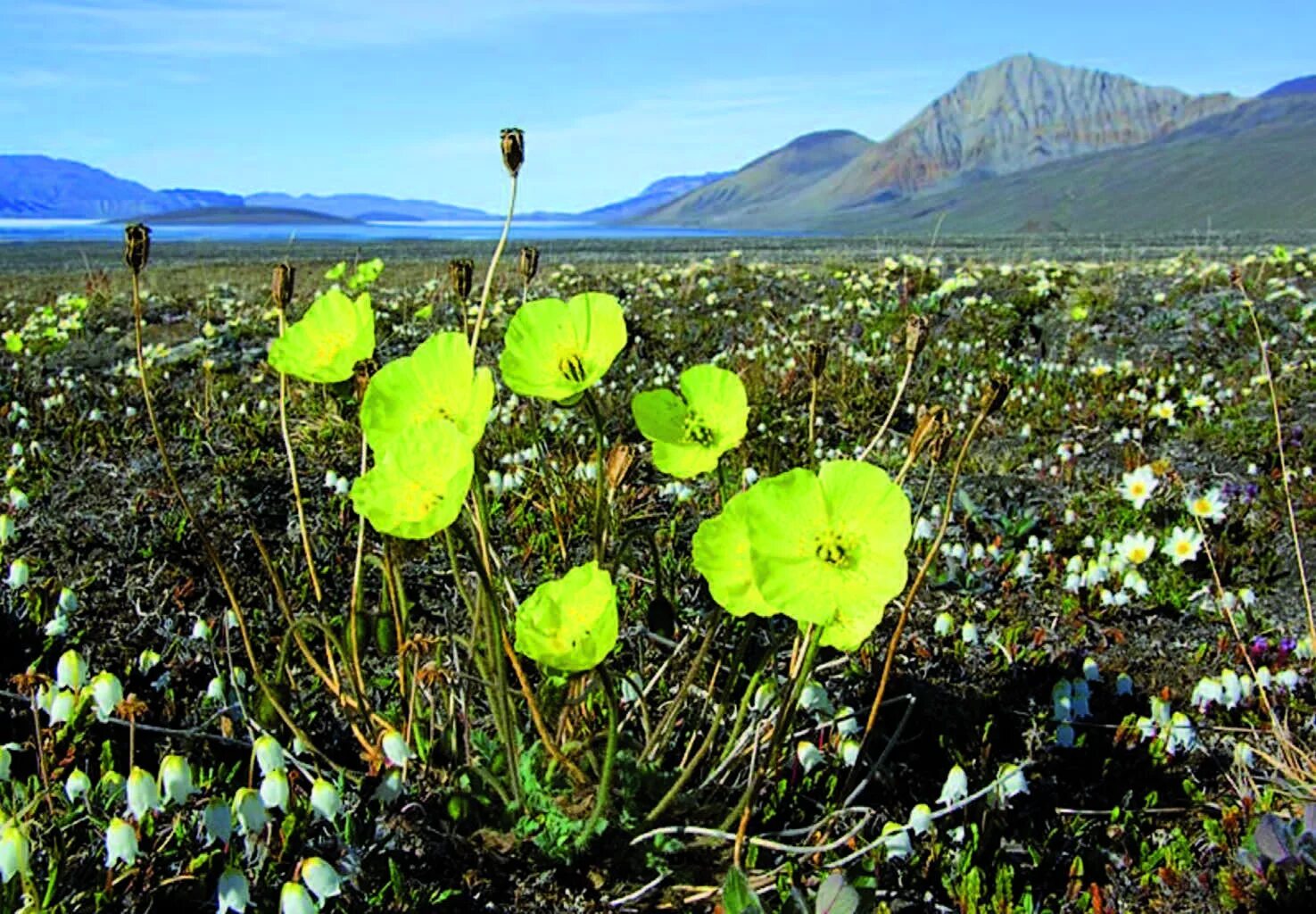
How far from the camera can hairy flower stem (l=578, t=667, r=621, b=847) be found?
1.80 m

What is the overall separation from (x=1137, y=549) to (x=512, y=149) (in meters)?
3.37

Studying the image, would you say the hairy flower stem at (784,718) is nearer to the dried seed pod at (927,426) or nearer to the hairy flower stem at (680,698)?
the hairy flower stem at (680,698)

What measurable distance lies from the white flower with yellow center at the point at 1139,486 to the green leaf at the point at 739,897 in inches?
142

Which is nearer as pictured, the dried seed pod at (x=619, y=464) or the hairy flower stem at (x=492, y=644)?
the hairy flower stem at (x=492, y=644)

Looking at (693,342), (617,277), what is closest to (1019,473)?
(693,342)

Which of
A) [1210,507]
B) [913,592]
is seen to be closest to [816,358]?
[913,592]

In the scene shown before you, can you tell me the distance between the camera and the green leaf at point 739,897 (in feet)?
6.27

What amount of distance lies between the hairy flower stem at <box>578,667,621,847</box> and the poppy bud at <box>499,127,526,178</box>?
3.31 feet

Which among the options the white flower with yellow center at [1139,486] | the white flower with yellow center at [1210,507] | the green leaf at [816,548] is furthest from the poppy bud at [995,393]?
the white flower with yellow center at [1139,486]

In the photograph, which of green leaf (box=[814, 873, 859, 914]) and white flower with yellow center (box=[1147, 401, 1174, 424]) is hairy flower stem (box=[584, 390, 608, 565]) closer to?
green leaf (box=[814, 873, 859, 914])

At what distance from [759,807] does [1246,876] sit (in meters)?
1.13

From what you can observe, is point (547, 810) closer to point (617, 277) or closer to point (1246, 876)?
point (1246, 876)

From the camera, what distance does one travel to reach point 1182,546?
14.1 ft

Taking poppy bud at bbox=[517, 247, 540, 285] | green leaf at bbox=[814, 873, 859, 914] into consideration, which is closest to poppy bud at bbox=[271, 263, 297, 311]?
poppy bud at bbox=[517, 247, 540, 285]
